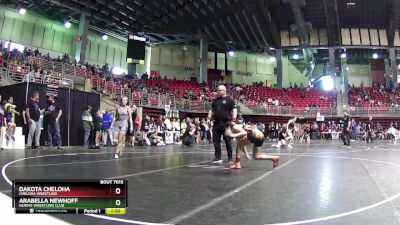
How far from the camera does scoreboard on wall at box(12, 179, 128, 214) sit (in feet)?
9.37

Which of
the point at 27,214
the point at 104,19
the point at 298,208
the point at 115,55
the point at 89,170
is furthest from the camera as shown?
the point at 115,55

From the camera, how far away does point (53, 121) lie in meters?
13.9

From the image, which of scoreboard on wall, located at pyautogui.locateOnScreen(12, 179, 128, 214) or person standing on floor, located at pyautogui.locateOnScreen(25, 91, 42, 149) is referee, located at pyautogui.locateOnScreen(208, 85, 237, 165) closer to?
scoreboard on wall, located at pyautogui.locateOnScreen(12, 179, 128, 214)

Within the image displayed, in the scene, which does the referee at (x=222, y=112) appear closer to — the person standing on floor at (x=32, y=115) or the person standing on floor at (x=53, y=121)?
the person standing on floor at (x=53, y=121)

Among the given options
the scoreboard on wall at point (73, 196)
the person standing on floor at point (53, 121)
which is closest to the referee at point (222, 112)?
the scoreboard on wall at point (73, 196)

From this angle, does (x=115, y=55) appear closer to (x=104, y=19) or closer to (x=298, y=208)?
(x=104, y=19)

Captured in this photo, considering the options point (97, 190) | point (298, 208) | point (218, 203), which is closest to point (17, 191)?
point (97, 190)

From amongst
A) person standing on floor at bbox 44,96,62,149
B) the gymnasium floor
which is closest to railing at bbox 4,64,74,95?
person standing on floor at bbox 44,96,62,149

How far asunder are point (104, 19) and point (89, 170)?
31.0m

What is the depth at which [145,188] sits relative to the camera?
17.0 ft

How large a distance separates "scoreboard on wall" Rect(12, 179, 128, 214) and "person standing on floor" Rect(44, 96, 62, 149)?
1131 cm

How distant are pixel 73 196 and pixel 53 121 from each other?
39.0ft

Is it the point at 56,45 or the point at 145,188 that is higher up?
the point at 56,45

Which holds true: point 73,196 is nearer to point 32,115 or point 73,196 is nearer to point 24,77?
point 32,115
